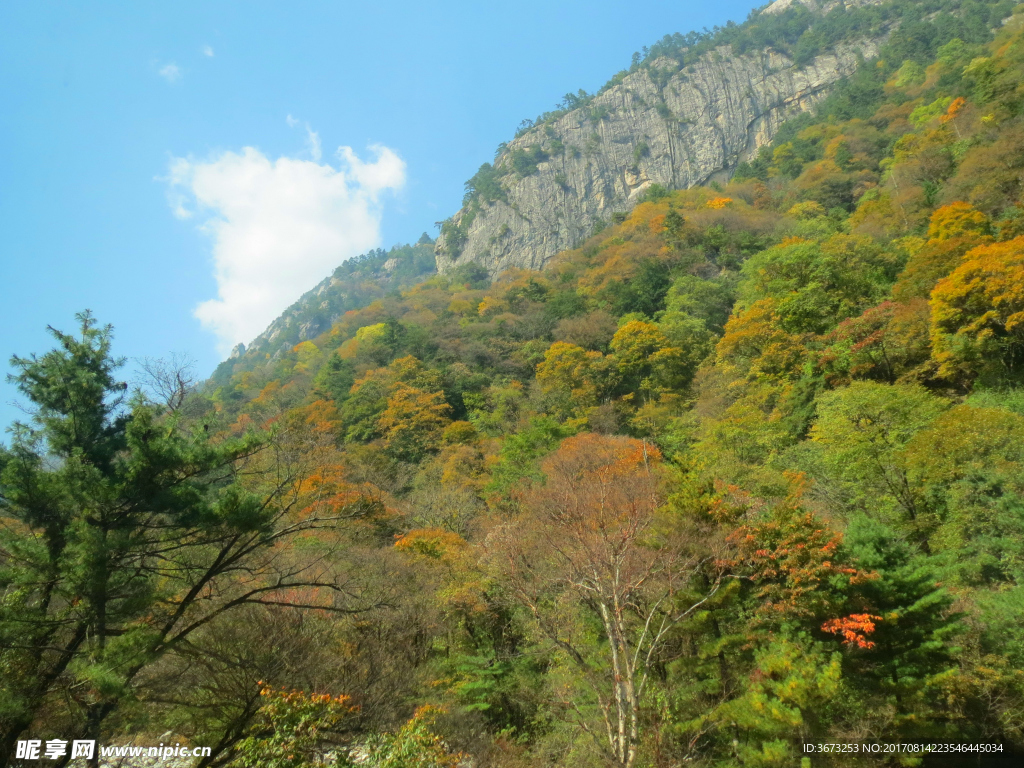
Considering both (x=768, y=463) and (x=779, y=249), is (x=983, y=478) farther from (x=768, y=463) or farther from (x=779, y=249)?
(x=779, y=249)

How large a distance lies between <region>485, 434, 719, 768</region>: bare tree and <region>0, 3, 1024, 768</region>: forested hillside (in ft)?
0.33

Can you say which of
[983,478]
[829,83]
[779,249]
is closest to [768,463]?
[983,478]

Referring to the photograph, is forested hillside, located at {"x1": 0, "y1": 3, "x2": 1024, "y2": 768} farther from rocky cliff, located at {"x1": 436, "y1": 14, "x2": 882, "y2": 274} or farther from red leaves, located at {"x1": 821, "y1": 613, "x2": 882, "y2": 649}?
rocky cliff, located at {"x1": 436, "y1": 14, "x2": 882, "y2": 274}

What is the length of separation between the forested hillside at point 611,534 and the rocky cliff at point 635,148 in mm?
30621

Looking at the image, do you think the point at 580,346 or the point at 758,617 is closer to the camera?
the point at 758,617

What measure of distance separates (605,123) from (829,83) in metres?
23.6

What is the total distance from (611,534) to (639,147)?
6109cm

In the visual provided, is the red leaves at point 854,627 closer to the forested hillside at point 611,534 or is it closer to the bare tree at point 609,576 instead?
the forested hillside at point 611,534

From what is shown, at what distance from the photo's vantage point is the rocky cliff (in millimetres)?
58688

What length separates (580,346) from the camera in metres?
29.7

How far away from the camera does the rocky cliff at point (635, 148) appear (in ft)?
193

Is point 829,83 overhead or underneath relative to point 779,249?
overhead

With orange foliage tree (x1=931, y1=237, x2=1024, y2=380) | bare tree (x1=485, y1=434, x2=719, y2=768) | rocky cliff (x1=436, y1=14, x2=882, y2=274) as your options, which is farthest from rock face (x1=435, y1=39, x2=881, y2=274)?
bare tree (x1=485, y1=434, x2=719, y2=768)

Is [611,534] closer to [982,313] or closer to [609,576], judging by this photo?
[609,576]
